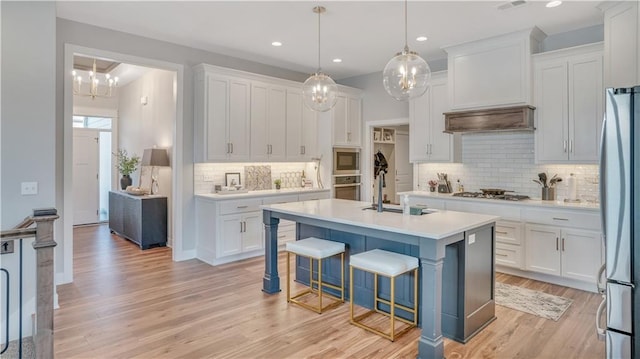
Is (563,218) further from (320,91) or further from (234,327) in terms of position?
(234,327)

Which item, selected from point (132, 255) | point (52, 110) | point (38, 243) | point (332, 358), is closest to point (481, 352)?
point (332, 358)

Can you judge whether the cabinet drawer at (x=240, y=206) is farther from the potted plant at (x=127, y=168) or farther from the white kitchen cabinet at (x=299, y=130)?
the potted plant at (x=127, y=168)

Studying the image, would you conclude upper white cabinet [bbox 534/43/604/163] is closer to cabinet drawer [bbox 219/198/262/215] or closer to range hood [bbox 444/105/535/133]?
range hood [bbox 444/105/535/133]

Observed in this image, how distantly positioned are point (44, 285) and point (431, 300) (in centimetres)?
250

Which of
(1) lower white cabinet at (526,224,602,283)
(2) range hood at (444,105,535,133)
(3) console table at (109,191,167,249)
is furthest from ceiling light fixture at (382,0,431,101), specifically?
(3) console table at (109,191,167,249)

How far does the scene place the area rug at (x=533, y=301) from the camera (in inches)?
140

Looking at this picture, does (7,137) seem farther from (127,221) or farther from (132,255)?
(127,221)

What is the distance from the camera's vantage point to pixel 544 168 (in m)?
4.89

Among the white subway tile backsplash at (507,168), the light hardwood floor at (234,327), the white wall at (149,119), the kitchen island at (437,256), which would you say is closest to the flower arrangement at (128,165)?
the white wall at (149,119)

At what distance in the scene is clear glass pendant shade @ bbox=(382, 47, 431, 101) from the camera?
3.19 metres

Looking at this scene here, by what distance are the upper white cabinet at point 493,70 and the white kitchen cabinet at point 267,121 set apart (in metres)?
2.57

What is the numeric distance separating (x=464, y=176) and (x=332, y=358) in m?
3.79

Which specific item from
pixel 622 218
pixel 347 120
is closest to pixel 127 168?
pixel 347 120

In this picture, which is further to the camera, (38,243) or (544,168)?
(544,168)
